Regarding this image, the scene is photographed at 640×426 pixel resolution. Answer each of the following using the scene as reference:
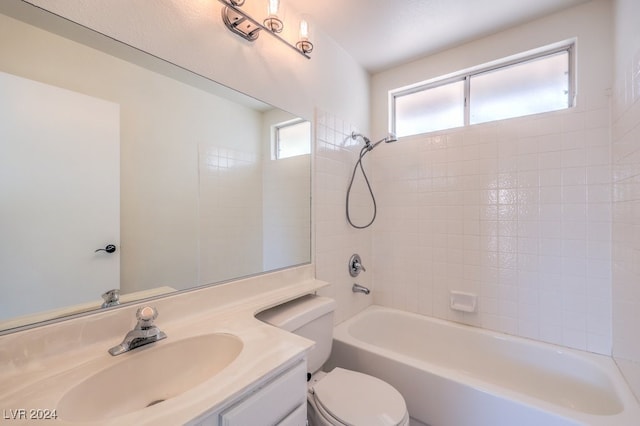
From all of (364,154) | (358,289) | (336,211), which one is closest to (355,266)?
(358,289)

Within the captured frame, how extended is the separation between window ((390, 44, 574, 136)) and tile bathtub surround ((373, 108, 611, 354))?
173mm

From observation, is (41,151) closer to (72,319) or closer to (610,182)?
(72,319)

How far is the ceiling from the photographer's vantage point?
5.17ft

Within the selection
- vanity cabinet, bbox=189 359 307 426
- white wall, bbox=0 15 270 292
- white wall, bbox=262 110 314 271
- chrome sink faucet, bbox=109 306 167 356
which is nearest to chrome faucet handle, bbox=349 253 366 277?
white wall, bbox=262 110 314 271

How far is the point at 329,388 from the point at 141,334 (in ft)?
2.93

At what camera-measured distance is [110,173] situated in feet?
3.21

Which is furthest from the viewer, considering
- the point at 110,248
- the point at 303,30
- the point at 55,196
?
the point at 303,30

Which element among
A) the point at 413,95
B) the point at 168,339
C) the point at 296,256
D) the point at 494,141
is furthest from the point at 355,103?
the point at 168,339

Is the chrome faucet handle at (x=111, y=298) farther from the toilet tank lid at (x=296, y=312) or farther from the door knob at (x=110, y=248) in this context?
the toilet tank lid at (x=296, y=312)

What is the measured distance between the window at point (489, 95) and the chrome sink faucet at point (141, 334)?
225cm

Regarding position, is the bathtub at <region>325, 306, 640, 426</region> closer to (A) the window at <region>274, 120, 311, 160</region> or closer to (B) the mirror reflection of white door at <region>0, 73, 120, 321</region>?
(A) the window at <region>274, 120, 311, 160</region>

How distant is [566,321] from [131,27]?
8.76 feet

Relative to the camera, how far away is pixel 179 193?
1.17 m

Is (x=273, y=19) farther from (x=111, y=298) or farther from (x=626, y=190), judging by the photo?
(x=626, y=190)
